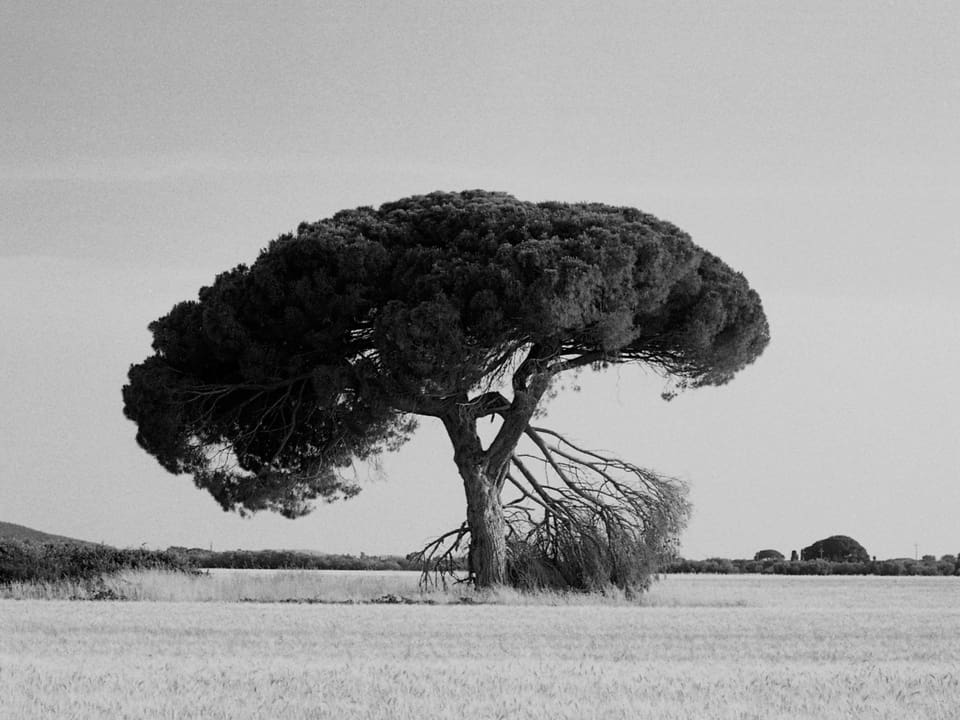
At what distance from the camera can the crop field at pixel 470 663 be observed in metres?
8.69

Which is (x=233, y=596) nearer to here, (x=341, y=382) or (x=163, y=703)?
(x=341, y=382)

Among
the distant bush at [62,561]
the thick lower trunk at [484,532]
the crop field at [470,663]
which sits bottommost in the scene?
the crop field at [470,663]

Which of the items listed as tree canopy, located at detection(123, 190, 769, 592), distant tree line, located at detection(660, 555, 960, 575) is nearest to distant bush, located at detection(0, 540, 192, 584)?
tree canopy, located at detection(123, 190, 769, 592)

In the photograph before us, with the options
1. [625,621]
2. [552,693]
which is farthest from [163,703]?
[625,621]

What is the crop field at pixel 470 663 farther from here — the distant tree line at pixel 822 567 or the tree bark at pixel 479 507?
the distant tree line at pixel 822 567

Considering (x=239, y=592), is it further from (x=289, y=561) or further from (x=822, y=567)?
(x=822, y=567)

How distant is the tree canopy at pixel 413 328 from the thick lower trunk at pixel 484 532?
0.62 metres

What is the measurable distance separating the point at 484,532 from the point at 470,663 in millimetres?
15506

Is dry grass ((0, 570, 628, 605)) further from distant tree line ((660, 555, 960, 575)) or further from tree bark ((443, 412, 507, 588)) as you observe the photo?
distant tree line ((660, 555, 960, 575))

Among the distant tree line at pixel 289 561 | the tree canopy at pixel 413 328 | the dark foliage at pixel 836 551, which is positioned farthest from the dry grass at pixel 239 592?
the dark foliage at pixel 836 551

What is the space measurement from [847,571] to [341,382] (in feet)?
102

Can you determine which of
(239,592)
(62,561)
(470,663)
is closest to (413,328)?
(239,592)

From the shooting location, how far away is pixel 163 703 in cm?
862

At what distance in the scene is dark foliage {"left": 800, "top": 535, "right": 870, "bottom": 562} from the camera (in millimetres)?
53625
